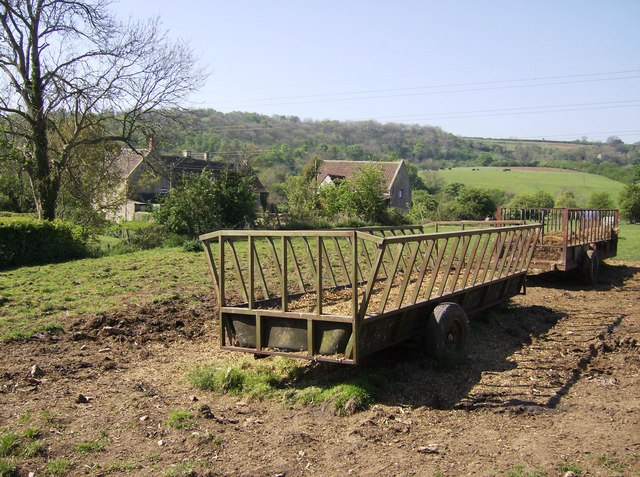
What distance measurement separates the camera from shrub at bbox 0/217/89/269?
711 inches

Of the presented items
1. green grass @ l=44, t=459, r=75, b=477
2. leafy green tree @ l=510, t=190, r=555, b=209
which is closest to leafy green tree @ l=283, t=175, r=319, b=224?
leafy green tree @ l=510, t=190, r=555, b=209

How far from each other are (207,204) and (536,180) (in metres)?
65.4

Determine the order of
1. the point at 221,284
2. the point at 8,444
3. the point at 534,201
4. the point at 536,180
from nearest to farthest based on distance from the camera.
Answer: the point at 8,444, the point at 221,284, the point at 534,201, the point at 536,180

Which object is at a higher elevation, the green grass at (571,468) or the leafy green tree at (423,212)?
the leafy green tree at (423,212)

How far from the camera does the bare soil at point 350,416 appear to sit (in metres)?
4.91

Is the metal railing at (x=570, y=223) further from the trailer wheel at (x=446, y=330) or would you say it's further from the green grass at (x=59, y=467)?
the green grass at (x=59, y=467)

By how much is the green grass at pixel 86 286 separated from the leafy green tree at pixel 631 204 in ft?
142

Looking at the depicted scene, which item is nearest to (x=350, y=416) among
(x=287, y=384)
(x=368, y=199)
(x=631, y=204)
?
(x=287, y=384)

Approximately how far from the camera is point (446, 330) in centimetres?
750

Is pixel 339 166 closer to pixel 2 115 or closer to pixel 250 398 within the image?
pixel 2 115

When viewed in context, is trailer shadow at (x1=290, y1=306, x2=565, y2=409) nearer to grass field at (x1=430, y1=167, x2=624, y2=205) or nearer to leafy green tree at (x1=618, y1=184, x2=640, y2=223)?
leafy green tree at (x1=618, y1=184, x2=640, y2=223)

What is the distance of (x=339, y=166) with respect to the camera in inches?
2630

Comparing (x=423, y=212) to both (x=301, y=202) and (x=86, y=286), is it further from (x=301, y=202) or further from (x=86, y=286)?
(x=86, y=286)

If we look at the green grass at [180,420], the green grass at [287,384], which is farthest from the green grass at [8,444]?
the green grass at [287,384]
